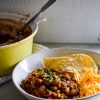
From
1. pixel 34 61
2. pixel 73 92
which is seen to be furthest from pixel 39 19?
pixel 73 92

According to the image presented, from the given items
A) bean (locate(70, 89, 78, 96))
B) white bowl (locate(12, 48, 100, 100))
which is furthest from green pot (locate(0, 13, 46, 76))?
bean (locate(70, 89, 78, 96))

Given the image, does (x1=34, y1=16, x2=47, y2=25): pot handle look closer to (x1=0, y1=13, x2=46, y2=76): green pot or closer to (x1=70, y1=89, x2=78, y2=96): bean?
(x1=0, y1=13, x2=46, y2=76): green pot

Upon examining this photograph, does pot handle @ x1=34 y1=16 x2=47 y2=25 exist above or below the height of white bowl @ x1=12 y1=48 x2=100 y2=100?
above

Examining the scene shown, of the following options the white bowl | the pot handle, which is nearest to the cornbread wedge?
the white bowl

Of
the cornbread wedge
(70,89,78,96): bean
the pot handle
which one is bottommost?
(70,89,78,96): bean

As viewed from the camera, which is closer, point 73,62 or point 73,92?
point 73,92

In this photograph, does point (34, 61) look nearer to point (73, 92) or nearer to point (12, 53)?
point (12, 53)

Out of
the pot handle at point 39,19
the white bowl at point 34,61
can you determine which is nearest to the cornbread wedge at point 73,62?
the white bowl at point 34,61

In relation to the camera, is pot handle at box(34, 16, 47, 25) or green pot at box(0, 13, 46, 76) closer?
green pot at box(0, 13, 46, 76)

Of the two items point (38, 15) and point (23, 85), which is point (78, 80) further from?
point (38, 15)

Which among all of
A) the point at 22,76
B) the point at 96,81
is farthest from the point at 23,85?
the point at 96,81

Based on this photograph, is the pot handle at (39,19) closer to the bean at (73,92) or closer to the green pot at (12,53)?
the green pot at (12,53)
